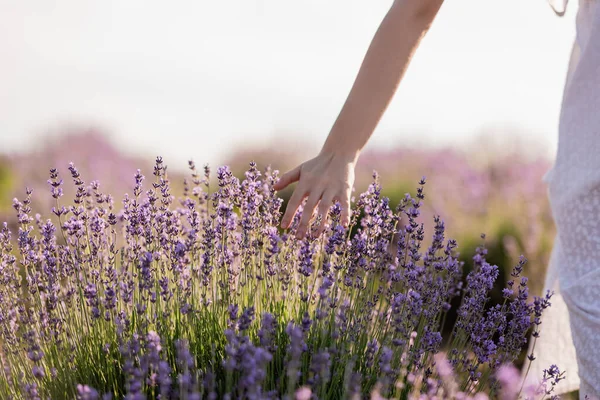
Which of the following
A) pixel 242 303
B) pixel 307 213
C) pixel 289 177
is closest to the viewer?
pixel 307 213

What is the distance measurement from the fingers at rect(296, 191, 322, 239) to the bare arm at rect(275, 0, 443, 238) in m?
0.03

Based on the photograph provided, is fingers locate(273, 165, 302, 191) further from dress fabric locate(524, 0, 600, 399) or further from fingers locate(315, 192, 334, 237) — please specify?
dress fabric locate(524, 0, 600, 399)

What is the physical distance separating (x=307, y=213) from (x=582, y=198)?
0.80 meters

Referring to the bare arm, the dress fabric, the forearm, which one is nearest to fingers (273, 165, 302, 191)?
the bare arm

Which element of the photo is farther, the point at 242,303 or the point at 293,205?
the point at 242,303

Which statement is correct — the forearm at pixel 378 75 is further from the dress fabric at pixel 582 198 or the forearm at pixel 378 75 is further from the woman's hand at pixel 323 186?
the dress fabric at pixel 582 198

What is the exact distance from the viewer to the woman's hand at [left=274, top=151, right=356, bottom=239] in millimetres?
1966

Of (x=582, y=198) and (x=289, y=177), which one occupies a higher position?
(x=289, y=177)

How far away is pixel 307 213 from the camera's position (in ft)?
6.39

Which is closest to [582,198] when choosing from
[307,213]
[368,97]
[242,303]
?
[368,97]

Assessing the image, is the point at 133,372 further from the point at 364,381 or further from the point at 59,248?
the point at 59,248

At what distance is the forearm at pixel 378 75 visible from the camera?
203 cm

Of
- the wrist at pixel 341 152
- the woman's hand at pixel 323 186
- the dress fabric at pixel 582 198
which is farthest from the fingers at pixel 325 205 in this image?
the dress fabric at pixel 582 198

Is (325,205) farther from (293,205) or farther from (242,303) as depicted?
(242,303)
